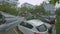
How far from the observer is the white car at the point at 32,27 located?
2435 mm

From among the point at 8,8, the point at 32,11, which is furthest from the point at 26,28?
the point at 8,8

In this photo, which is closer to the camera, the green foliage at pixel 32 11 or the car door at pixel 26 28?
the car door at pixel 26 28

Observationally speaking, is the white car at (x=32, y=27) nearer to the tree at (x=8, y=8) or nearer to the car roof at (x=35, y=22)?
the car roof at (x=35, y=22)

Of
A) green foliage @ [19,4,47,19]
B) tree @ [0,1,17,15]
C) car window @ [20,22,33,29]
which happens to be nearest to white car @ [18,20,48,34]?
car window @ [20,22,33,29]

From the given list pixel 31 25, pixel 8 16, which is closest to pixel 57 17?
pixel 31 25

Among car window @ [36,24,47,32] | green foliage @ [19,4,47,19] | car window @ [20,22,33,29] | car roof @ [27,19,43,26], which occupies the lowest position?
car window @ [36,24,47,32]

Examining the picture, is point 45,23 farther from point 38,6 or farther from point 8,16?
point 8,16

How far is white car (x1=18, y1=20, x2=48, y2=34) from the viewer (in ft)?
7.99

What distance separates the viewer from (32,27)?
2500 millimetres

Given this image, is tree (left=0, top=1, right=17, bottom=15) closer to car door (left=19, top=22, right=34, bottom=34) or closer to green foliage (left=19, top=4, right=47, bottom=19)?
green foliage (left=19, top=4, right=47, bottom=19)

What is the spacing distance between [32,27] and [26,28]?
0.12 m

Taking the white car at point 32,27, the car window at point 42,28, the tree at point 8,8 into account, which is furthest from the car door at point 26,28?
the tree at point 8,8

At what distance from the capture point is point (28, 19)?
2678mm

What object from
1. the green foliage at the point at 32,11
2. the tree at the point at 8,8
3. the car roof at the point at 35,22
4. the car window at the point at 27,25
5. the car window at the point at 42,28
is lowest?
the car window at the point at 42,28
